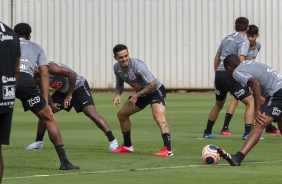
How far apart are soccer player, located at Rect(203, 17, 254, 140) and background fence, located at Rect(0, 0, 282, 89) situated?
1963cm

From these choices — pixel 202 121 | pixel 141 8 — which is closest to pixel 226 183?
pixel 202 121

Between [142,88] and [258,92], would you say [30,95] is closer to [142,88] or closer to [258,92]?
[142,88]

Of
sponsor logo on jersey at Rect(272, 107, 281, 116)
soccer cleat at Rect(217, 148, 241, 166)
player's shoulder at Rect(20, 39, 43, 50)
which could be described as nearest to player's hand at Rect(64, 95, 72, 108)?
player's shoulder at Rect(20, 39, 43, 50)

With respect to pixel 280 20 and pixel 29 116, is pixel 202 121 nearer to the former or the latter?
pixel 29 116

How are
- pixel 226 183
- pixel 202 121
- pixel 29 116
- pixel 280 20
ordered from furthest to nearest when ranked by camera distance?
1. pixel 280 20
2. pixel 29 116
3. pixel 202 121
4. pixel 226 183

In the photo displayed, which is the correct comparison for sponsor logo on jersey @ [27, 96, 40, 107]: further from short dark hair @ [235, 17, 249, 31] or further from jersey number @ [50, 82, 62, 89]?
short dark hair @ [235, 17, 249, 31]

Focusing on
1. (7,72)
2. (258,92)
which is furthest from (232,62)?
(7,72)

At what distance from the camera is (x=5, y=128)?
10.2 meters

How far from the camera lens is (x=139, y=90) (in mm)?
16031

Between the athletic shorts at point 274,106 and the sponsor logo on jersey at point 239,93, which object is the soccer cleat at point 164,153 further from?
the sponsor logo on jersey at point 239,93

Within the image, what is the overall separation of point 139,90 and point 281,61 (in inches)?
929

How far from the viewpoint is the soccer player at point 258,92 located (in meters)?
13.9

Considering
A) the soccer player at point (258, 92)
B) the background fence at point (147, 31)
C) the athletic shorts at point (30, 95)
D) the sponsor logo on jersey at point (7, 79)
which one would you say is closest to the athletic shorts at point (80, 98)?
the athletic shorts at point (30, 95)

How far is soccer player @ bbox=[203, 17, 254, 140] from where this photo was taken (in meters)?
18.6
